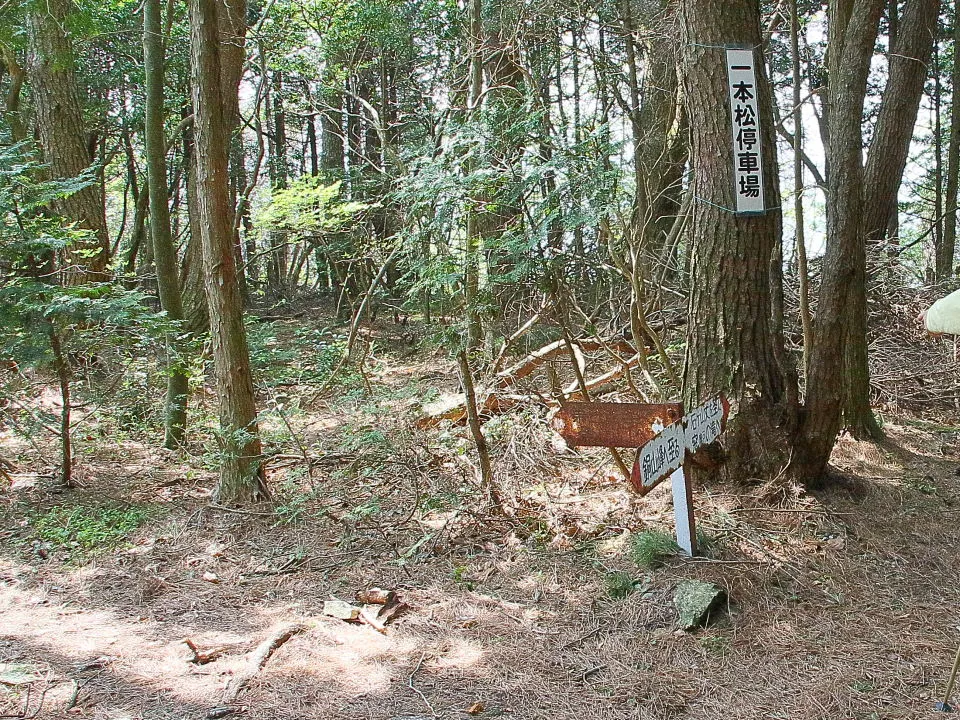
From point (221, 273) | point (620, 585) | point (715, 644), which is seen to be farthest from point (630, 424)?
point (221, 273)

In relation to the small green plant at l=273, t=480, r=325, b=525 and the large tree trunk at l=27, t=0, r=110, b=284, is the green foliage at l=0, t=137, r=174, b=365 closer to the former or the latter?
the small green plant at l=273, t=480, r=325, b=525

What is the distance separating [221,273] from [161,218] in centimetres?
175

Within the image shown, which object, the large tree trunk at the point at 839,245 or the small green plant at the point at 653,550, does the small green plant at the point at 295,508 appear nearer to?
the small green plant at the point at 653,550

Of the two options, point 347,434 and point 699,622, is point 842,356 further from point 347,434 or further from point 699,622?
point 347,434

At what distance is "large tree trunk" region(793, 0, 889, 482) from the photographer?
16.3 feet

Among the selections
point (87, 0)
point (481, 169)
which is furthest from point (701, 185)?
point (87, 0)

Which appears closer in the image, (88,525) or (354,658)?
(354,658)

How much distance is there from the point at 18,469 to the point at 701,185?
233 inches

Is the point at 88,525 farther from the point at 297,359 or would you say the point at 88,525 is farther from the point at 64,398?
the point at 297,359

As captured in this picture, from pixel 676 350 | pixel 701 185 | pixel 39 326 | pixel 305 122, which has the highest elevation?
pixel 305 122

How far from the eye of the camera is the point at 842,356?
516 cm

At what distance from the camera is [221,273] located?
554 centimetres

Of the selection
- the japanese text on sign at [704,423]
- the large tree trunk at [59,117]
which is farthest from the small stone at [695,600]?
the large tree trunk at [59,117]

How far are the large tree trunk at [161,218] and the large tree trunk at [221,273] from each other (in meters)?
1.14
